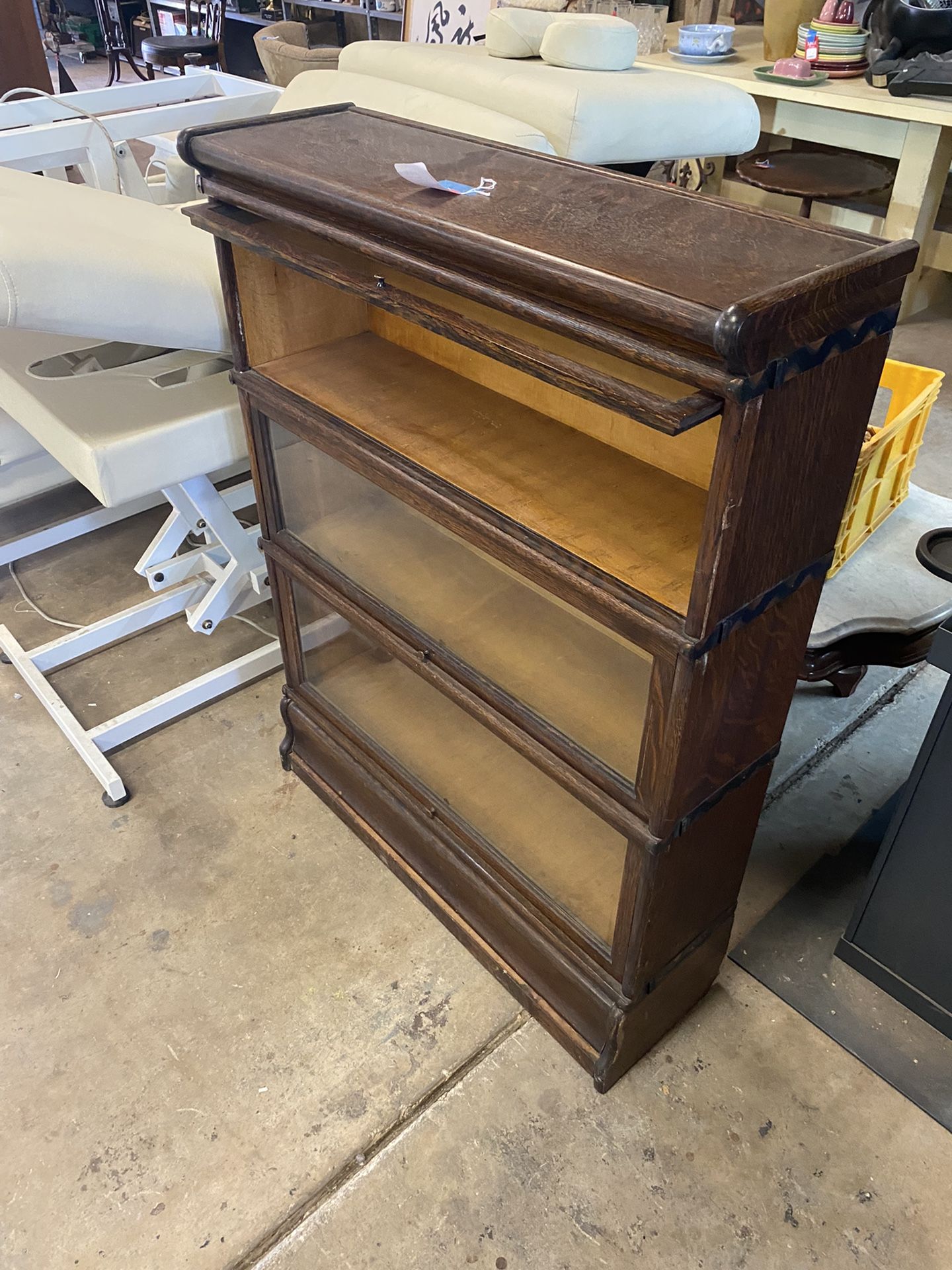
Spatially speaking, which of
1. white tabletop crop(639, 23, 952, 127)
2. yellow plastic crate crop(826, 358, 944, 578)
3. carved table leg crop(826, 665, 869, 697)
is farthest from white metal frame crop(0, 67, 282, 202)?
carved table leg crop(826, 665, 869, 697)

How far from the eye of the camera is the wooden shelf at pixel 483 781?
135 cm

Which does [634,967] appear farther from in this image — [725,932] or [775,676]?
[775,676]

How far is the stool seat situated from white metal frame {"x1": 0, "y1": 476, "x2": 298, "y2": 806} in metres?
4.98

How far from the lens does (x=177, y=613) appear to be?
2.34m

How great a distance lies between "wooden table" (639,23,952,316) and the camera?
3.35 m

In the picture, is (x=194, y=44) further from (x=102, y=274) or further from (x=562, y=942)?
(x=562, y=942)

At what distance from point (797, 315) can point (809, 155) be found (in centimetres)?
330

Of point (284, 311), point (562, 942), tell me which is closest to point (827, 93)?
point (284, 311)

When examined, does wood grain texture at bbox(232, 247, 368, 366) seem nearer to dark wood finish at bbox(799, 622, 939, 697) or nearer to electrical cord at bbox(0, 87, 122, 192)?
dark wood finish at bbox(799, 622, 939, 697)

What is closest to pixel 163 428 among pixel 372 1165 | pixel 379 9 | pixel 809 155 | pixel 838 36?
pixel 372 1165

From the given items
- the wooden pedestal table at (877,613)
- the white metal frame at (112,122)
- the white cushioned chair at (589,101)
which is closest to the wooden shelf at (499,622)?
the wooden pedestal table at (877,613)

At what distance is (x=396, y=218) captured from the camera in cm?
→ 99

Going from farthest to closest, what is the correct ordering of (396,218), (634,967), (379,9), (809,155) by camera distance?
1. (379,9)
2. (809,155)
3. (634,967)
4. (396,218)

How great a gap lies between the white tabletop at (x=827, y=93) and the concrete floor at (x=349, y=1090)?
259cm
